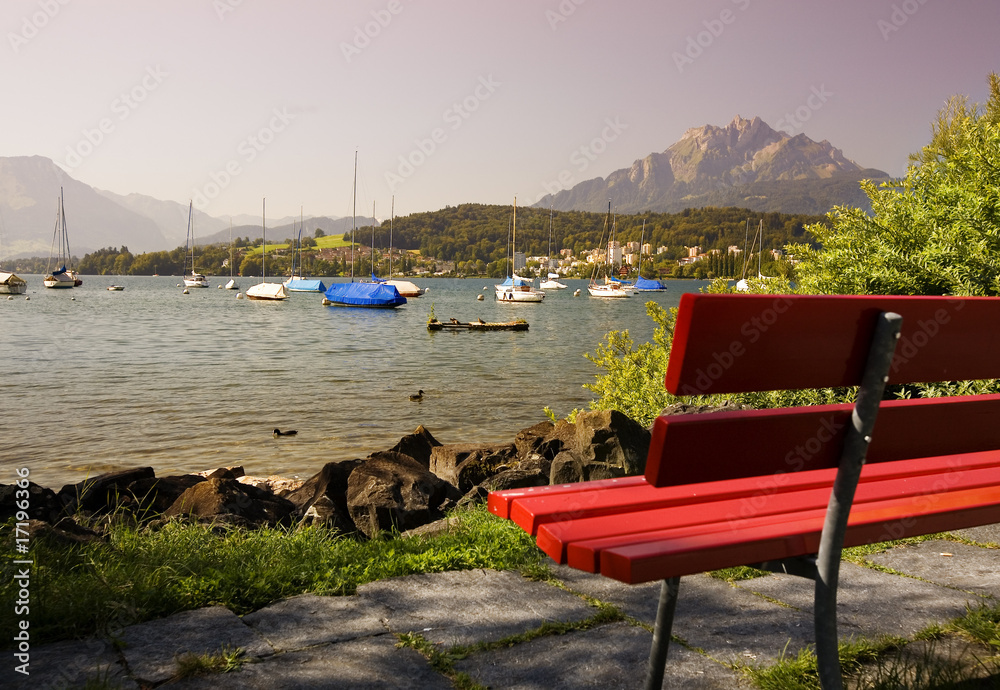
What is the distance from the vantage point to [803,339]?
6.49 feet

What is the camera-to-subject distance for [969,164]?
6.66 meters

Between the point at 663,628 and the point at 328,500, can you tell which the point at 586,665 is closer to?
the point at 663,628

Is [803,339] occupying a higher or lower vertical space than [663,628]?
higher

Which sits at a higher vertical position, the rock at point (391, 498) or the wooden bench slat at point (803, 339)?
the wooden bench slat at point (803, 339)

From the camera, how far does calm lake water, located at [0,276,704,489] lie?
12.8 m

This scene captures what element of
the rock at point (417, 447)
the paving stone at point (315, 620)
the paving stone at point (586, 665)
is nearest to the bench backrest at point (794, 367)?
the paving stone at point (586, 665)

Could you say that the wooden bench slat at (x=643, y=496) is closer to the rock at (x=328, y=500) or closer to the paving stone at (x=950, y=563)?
the paving stone at (x=950, y=563)

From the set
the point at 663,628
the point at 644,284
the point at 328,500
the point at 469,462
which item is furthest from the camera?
the point at 644,284

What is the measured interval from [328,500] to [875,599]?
383cm

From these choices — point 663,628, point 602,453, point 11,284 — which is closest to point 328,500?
point 602,453

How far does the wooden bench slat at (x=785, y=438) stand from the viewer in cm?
194

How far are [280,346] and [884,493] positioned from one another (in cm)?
3619

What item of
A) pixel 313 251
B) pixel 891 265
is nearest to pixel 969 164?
pixel 891 265

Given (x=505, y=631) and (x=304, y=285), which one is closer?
(x=505, y=631)
